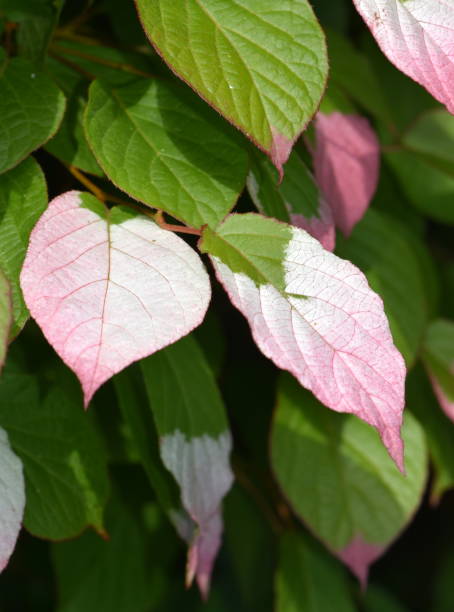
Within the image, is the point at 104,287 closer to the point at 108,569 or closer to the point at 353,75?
the point at 353,75

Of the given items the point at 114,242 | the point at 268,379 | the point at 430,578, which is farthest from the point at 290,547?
the point at 430,578

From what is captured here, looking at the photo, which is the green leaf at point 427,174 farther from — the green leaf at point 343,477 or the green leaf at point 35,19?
the green leaf at point 35,19

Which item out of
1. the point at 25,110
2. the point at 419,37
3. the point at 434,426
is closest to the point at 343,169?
the point at 419,37

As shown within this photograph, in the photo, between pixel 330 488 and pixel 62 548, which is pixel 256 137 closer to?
pixel 330 488

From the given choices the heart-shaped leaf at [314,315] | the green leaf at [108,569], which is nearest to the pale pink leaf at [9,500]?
the heart-shaped leaf at [314,315]

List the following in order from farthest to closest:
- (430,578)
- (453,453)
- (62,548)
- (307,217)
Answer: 1. (430,578)
2. (453,453)
3. (62,548)
4. (307,217)

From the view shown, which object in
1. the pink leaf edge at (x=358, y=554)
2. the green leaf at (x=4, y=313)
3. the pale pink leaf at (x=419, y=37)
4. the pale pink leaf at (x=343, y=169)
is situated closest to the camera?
the green leaf at (x=4, y=313)
